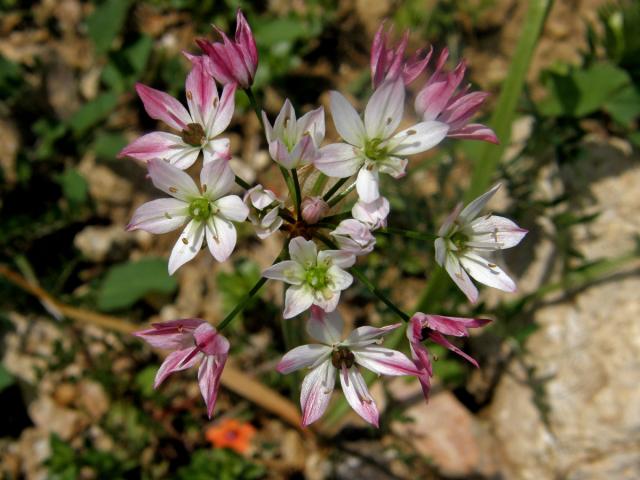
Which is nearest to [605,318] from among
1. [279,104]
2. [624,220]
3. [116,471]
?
[624,220]

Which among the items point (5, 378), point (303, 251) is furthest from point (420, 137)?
point (5, 378)

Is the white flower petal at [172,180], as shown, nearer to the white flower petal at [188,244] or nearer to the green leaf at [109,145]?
the white flower petal at [188,244]

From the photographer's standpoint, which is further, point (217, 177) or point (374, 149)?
point (374, 149)

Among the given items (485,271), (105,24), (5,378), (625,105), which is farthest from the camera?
(105,24)

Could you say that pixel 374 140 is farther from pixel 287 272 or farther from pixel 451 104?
pixel 287 272

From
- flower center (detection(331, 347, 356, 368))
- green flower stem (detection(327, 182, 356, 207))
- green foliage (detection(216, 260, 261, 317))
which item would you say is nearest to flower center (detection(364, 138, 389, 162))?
green flower stem (detection(327, 182, 356, 207))
